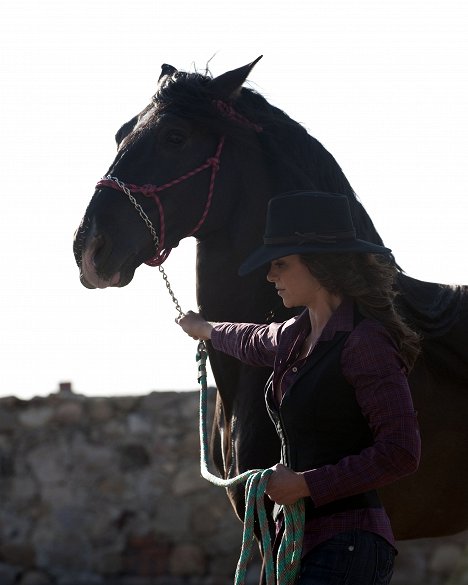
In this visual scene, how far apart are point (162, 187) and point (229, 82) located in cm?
48

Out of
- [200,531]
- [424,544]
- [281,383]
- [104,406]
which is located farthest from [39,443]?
[281,383]

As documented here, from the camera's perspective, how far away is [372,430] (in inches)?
115

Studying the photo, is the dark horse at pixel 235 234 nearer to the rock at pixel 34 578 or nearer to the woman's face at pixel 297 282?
the woman's face at pixel 297 282

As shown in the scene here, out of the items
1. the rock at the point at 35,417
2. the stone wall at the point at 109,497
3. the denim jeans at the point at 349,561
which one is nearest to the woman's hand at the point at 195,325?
the denim jeans at the point at 349,561

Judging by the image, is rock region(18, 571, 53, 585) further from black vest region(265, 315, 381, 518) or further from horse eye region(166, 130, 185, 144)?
black vest region(265, 315, 381, 518)

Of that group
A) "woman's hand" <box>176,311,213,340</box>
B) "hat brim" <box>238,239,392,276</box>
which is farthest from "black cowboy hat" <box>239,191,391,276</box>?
"woman's hand" <box>176,311,213,340</box>

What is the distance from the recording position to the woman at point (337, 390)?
290 cm

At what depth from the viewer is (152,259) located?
161 inches

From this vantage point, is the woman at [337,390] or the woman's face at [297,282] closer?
the woman at [337,390]

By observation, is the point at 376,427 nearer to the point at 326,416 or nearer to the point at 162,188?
the point at 326,416

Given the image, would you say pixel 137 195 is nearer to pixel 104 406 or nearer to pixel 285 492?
pixel 285 492

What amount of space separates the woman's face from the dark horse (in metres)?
0.87

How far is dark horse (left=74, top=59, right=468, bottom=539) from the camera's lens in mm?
3979

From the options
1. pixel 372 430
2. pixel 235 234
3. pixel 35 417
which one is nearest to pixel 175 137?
pixel 235 234
